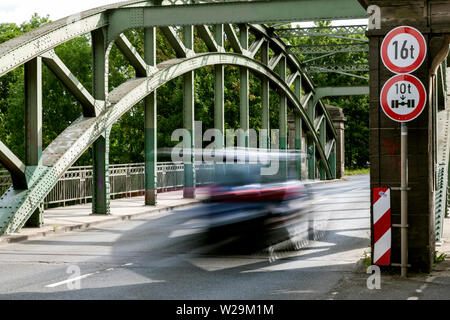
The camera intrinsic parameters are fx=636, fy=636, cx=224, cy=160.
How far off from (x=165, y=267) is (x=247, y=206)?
1.94 meters

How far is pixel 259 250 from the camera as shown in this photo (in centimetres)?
1153

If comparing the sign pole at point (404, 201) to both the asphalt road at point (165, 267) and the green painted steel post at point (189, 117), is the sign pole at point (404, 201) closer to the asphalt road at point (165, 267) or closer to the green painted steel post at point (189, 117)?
the asphalt road at point (165, 267)

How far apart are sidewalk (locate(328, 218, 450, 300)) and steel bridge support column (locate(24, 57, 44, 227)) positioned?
8.43m

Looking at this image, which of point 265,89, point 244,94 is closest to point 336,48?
point 265,89

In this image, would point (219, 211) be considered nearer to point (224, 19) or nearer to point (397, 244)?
point (397, 244)

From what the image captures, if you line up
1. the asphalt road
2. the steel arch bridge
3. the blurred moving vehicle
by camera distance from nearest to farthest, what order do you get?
the asphalt road → the blurred moving vehicle → the steel arch bridge

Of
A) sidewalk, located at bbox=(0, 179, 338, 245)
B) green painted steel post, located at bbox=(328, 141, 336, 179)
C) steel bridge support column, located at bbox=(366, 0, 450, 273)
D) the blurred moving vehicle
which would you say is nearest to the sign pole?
steel bridge support column, located at bbox=(366, 0, 450, 273)

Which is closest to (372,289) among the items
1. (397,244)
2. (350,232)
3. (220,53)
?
(397,244)

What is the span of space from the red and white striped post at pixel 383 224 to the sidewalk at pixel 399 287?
0.32m

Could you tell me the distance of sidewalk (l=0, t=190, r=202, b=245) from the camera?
13797mm

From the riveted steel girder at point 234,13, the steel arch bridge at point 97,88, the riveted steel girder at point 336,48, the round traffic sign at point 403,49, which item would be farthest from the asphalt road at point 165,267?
the riveted steel girder at point 336,48

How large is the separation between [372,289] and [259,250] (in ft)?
13.2

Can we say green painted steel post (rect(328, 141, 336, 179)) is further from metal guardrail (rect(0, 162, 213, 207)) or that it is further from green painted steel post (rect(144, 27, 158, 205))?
green painted steel post (rect(144, 27, 158, 205))

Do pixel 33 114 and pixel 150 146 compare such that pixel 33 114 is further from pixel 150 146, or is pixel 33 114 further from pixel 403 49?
pixel 403 49
